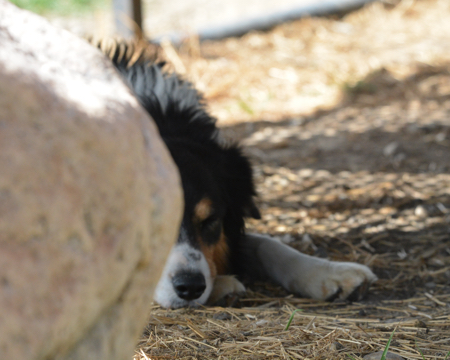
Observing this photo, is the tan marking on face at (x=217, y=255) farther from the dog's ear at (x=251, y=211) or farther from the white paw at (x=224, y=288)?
the dog's ear at (x=251, y=211)

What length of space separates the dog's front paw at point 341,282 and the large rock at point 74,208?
1.81m

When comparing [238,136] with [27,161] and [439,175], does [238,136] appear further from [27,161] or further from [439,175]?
[27,161]

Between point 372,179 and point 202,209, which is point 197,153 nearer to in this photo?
point 202,209

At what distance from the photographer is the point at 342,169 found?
4922mm

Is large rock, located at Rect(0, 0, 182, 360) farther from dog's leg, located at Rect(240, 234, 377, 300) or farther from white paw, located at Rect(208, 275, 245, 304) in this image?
dog's leg, located at Rect(240, 234, 377, 300)

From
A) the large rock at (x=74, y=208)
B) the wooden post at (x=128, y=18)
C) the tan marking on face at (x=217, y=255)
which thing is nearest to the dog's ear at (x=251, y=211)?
the tan marking on face at (x=217, y=255)

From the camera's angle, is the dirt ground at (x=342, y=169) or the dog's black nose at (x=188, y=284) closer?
the dirt ground at (x=342, y=169)

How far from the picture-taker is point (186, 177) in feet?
9.03

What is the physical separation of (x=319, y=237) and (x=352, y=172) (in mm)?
1345

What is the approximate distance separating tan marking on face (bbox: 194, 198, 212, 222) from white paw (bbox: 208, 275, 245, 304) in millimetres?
378

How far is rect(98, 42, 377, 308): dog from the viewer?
2.59 meters

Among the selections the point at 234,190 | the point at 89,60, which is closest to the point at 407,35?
the point at 234,190

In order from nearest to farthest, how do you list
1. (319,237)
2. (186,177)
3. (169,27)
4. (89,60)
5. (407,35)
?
(89,60)
(186,177)
(319,237)
(169,27)
(407,35)

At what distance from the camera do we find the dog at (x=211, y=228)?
2594 mm
